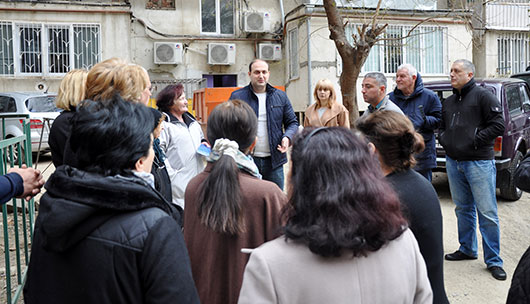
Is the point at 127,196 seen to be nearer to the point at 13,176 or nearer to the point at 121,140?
the point at 121,140

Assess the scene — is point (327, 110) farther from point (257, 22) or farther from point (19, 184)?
point (257, 22)

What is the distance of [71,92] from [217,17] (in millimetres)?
15382

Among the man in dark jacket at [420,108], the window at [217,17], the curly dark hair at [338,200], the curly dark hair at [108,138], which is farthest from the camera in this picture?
the window at [217,17]

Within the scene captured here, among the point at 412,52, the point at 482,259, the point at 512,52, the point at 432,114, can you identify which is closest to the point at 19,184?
the point at 432,114

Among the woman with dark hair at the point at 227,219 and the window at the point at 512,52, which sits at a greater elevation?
the window at the point at 512,52

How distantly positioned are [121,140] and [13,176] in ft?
2.84

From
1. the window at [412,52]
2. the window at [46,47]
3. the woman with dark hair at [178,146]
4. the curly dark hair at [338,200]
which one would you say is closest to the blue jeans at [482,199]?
the woman with dark hair at [178,146]

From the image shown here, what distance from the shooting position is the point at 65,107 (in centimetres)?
307

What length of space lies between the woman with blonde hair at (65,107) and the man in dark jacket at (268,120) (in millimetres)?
2071

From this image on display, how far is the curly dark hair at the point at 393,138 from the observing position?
2.42 metres

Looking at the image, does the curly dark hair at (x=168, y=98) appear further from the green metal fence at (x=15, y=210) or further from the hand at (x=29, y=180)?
the hand at (x=29, y=180)

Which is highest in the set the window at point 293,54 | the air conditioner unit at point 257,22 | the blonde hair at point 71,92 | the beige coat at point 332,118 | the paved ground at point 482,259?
the air conditioner unit at point 257,22

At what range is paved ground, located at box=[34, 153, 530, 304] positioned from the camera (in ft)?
14.4

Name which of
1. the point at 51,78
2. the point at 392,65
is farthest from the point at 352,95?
the point at 51,78
